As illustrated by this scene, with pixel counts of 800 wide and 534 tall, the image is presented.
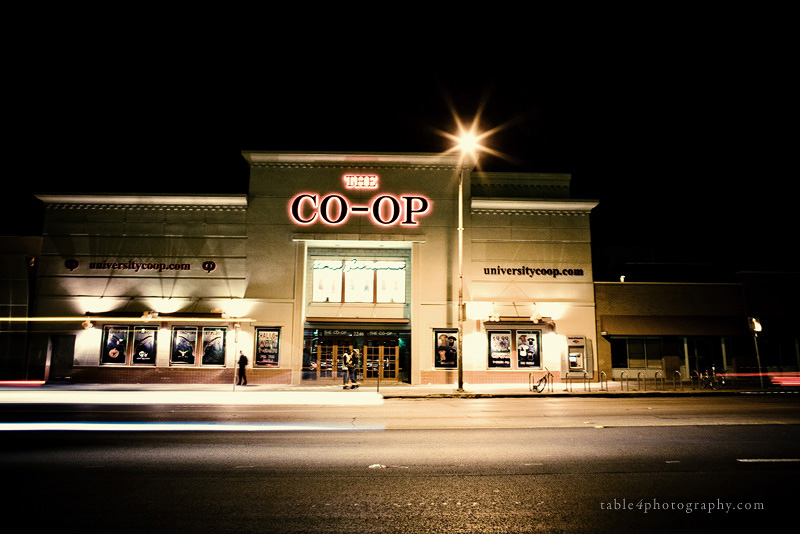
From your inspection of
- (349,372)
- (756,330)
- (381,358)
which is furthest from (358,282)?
(756,330)

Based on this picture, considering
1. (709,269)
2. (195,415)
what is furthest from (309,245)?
(709,269)

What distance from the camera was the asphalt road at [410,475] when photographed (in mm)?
5391

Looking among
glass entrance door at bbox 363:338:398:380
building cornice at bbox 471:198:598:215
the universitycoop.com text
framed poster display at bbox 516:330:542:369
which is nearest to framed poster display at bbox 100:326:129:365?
glass entrance door at bbox 363:338:398:380

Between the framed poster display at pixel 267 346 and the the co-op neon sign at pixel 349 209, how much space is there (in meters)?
6.47

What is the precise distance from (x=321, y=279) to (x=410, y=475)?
20.5 m

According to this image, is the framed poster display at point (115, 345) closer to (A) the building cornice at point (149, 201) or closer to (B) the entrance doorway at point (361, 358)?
(A) the building cornice at point (149, 201)

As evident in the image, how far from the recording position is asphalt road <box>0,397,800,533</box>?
539 cm

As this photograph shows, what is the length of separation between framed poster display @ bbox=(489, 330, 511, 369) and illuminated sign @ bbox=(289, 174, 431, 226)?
26.0 ft

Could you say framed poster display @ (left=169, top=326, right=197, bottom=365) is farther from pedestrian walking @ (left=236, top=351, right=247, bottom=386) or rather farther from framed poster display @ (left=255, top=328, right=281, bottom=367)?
framed poster display @ (left=255, top=328, right=281, bottom=367)

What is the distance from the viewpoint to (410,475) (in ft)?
23.4

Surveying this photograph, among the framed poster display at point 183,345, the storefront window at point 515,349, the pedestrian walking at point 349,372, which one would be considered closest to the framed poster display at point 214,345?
the framed poster display at point 183,345

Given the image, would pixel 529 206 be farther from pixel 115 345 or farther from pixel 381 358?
pixel 115 345

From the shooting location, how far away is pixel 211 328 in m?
25.5

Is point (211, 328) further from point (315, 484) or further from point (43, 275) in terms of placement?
point (315, 484)
